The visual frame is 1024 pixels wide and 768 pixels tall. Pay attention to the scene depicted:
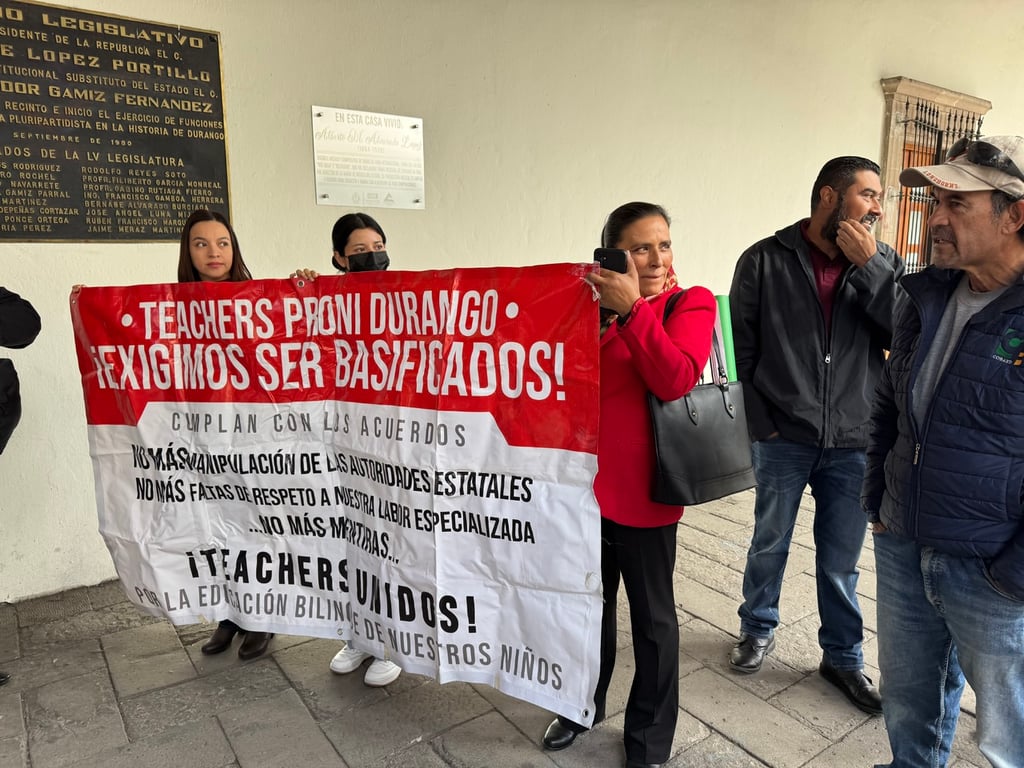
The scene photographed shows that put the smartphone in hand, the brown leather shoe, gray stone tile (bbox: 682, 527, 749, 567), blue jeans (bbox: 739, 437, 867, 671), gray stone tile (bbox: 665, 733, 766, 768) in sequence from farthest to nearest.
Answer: gray stone tile (bbox: 682, 527, 749, 567)
the brown leather shoe
blue jeans (bbox: 739, 437, 867, 671)
gray stone tile (bbox: 665, 733, 766, 768)
the smartphone in hand

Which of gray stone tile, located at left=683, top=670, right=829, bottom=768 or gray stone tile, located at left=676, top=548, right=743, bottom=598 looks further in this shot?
gray stone tile, located at left=676, top=548, right=743, bottom=598

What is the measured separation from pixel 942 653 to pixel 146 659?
2.87 metres

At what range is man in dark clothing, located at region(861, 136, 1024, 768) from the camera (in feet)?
4.83

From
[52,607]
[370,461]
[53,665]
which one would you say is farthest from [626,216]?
[52,607]

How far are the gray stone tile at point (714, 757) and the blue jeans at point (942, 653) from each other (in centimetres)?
44

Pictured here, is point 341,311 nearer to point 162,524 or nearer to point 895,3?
point 162,524

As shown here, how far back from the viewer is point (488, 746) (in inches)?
89.0

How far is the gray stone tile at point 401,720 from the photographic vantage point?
227 cm

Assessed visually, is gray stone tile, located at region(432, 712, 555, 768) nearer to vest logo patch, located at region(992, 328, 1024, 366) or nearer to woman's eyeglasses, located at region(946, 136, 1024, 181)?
vest logo patch, located at region(992, 328, 1024, 366)

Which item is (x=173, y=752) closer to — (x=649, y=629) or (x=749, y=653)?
(x=649, y=629)

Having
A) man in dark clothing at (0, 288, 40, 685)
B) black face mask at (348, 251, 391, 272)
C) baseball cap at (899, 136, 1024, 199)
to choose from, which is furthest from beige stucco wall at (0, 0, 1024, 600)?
baseball cap at (899, 136, 1024, 199)

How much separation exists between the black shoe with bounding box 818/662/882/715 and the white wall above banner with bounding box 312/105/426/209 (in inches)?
127

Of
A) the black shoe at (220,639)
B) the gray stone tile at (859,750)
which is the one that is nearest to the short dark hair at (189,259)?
the black shoe at (220,639)

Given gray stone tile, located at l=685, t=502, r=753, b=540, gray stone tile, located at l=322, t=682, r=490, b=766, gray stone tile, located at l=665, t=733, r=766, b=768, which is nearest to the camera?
gray stone tile, located at l=665, t=733, r=766, b=768
